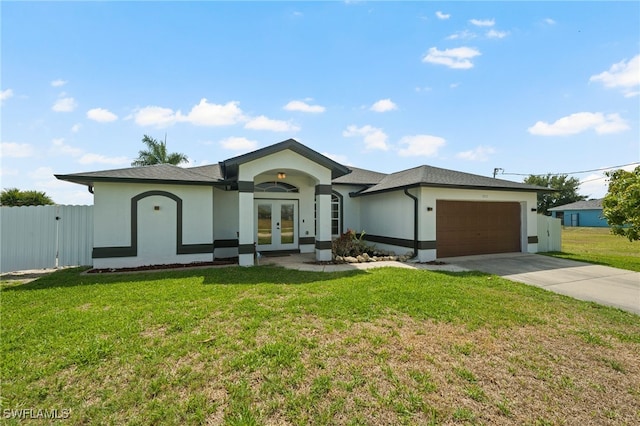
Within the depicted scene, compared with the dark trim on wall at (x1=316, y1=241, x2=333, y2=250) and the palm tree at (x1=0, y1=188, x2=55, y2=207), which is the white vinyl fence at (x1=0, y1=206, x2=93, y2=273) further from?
the palm tree at (x1=0, y1=188, x2=55, y2=207)

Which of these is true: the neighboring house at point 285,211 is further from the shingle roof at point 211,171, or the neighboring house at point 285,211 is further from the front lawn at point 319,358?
the front lawn at point 319,358

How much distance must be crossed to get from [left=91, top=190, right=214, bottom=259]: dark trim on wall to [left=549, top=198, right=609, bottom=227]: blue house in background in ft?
149

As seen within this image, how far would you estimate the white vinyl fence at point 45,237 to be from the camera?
9102 millimetres

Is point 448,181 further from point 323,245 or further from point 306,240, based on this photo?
point 306,240

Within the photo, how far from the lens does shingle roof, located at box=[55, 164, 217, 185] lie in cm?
882

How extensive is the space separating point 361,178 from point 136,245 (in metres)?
11.2

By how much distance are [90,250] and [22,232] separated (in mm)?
1970

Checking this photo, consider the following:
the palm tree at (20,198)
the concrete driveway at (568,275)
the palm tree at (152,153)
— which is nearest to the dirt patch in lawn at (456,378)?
the concrete driveway at (568,275)

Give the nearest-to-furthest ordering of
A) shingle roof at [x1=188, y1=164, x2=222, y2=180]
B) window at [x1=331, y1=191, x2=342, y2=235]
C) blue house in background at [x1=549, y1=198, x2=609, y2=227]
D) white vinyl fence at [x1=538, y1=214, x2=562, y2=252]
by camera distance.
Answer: shingle roof at [x1=188, y1=164, x2=222, y2=180]
white vinyl fence at [x1=538, y1=214, x2=562, y2=252]
window at [x1=331, y1=191, x2=342, y2=235]
blue house in background at [x1=549, y1=198, x2=609, y2=227]

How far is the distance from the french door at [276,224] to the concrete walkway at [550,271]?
4.72ft

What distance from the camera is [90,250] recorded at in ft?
32.5

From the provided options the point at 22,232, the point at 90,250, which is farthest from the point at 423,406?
the point at 22,232

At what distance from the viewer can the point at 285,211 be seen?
13.0 m

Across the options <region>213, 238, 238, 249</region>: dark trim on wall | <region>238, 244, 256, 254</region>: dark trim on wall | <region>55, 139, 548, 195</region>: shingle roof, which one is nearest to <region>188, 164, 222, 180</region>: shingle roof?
<region>55, 139, 548, 195</region>: shingle roof
